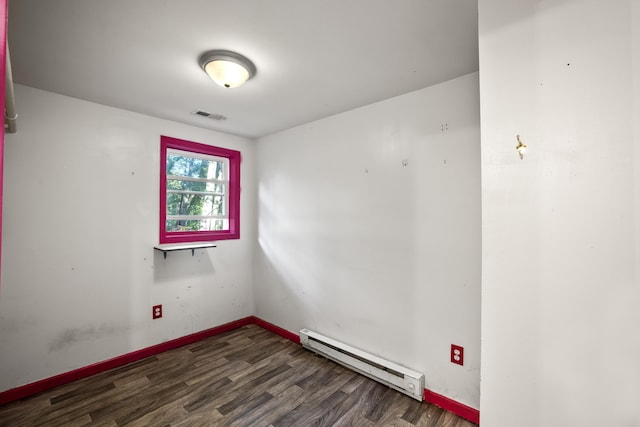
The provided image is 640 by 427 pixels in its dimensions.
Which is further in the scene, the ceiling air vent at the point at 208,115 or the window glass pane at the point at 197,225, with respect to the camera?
the window glass pane at the point at 197,225

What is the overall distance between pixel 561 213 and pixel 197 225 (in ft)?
10.4

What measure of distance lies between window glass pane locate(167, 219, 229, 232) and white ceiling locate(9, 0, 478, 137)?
48.0 inches

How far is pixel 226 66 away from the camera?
5.65 feet

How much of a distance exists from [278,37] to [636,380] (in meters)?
1.95

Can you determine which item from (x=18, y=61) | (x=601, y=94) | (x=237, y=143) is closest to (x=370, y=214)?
(x=601, y=94)

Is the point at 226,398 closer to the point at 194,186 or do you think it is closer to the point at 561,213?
the point at 194,186

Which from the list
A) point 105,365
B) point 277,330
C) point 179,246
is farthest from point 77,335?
point 277,330

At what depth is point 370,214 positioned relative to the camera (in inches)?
95.1

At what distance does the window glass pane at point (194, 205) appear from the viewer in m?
Result: 3.05

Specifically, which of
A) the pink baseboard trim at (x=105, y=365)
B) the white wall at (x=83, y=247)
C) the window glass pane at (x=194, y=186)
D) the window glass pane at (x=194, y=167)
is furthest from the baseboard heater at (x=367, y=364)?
the window glass pane at (x=194, y=167)

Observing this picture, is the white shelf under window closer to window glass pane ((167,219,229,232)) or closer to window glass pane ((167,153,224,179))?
window glass pane ((167,219,229,232))

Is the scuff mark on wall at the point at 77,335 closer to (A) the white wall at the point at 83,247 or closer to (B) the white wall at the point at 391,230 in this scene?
(A) the white wall at the point at 83,247

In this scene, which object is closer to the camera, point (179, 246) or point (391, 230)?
point (391, 230)

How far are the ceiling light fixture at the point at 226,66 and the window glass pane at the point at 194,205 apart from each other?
5.48 ft
